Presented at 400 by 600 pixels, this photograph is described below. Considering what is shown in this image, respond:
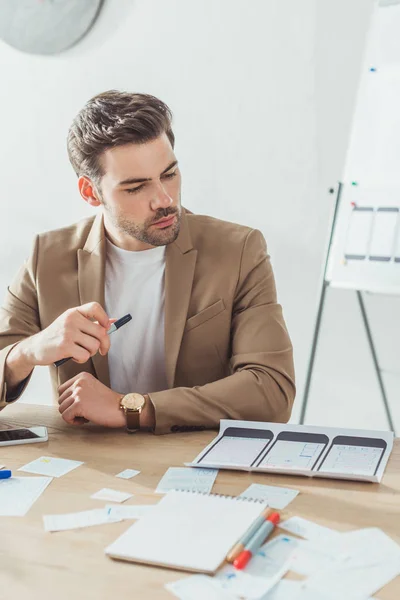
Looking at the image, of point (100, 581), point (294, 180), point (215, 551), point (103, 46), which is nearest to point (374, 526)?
point (215, 551)

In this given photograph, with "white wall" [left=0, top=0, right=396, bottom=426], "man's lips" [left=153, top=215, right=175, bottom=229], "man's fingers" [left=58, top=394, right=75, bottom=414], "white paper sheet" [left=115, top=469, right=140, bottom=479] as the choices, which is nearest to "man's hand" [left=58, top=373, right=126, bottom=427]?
"man's fingers" [left=58, top=394, right=75, bottom=414]

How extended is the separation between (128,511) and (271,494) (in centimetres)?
22

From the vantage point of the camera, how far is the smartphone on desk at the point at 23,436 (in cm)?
147

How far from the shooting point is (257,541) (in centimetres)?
96

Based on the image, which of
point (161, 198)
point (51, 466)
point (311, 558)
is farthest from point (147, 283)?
point (311, 558)

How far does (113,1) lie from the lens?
3.20 m

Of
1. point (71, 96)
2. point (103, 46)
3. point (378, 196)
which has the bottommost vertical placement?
point (378, 196)

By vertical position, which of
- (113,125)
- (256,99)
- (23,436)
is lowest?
(23,436)

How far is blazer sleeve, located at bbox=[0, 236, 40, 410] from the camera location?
5.98ft

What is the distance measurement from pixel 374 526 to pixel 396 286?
1427 mm

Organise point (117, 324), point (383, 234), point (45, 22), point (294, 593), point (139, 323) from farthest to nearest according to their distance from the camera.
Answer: point (45, 22) → point (383, 234) → point (139, 323) → point (117, 324) → point (294, 593)

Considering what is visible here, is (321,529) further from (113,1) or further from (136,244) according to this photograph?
(113,1)

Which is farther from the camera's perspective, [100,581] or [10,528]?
[10,528]

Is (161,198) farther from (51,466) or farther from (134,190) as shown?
(51,466)
